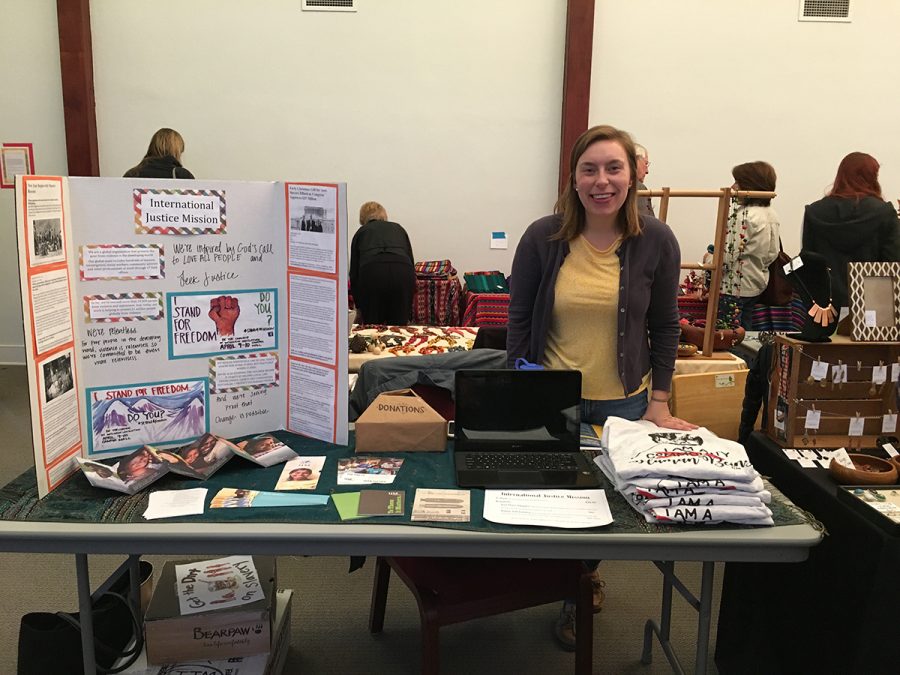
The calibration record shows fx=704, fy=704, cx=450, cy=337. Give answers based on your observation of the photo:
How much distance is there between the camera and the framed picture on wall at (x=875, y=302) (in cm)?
202

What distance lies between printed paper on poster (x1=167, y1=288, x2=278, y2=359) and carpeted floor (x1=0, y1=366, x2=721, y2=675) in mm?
1004

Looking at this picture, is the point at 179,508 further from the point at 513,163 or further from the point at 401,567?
the point at 513,163

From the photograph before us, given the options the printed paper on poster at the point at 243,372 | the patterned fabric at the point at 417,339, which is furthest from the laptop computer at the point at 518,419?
the patterned fabric at the point at 417,339

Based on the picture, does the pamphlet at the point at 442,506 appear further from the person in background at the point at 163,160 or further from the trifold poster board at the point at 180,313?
the person in background at the point at 163,160

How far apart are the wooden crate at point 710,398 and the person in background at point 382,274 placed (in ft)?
6.93

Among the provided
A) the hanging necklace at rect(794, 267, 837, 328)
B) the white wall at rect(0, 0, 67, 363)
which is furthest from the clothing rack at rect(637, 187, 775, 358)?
the white wall at rect(0, 0, 67, 363)

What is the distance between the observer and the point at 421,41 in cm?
555

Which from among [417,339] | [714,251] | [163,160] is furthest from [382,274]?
[714,251]

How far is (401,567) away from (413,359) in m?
0.78

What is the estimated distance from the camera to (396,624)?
7.30 feet

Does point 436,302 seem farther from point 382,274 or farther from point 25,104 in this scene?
point 25,104

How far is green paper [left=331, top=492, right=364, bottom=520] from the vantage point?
1.36 metres

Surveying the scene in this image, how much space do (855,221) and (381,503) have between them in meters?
3.43

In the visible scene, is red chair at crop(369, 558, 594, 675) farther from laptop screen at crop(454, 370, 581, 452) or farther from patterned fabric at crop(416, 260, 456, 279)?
patterned fabric at crop(416, 260, 456, 279)
